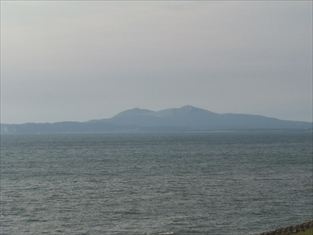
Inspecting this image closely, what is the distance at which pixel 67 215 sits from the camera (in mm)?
38781

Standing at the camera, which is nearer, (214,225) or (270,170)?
(214,225)

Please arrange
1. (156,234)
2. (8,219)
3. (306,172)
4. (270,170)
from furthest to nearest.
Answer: (270,170) → (306,172) → (8,219) → (156,234)

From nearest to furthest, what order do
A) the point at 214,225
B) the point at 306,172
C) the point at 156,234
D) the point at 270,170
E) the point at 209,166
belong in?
1. the point at 156,234
2. the point at 214,225
3. the point at 306,172
4. the point at 270,170
5. the point at 209,166

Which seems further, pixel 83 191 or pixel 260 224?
pixel 83 191

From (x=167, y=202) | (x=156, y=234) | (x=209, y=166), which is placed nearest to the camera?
(x=156, y=234)

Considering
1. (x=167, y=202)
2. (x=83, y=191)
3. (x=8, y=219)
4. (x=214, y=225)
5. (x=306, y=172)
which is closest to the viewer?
(x=214, y=225)

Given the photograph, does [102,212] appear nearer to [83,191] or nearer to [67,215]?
[67,215]

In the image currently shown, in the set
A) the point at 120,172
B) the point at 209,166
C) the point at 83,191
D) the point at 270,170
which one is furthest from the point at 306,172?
the point at 83,191

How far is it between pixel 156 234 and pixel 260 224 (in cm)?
668

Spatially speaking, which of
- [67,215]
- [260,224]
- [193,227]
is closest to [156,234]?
[193,227]

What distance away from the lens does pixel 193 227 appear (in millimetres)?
33562

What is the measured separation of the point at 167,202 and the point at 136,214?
18.0 feet

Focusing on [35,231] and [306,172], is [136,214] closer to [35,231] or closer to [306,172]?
[35,231]

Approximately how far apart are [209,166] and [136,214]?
44005 millimetres
